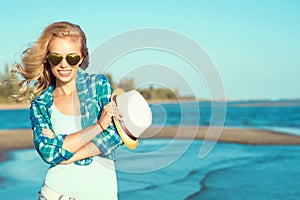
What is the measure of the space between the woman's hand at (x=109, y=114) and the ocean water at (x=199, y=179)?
3.51 m

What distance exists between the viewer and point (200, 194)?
8555 millimetres

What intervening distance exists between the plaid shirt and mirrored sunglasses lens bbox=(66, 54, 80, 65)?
91 mm

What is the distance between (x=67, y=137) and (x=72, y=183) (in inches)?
9.9

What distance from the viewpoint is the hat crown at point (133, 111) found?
2.15 metres

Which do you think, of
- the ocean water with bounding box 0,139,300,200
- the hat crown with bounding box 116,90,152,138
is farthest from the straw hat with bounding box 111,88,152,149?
the ocean water with bounding box 0,139,300,200

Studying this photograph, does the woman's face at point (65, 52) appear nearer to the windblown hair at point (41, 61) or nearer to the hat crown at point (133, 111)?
the windblown hair at point (41, 61)

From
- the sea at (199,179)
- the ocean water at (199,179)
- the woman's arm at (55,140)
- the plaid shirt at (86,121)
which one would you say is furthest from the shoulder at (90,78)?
the ocean water at (199,179)

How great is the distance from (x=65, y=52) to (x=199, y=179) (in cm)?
830

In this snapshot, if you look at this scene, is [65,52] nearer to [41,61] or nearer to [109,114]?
[41,61]

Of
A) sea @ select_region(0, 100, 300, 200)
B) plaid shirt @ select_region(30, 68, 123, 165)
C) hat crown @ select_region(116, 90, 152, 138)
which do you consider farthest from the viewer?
sea @ select_region(0, 100, 300, 200)

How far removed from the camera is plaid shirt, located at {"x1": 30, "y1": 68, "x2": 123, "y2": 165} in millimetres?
2260

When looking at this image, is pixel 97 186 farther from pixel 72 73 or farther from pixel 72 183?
pixel 72 73

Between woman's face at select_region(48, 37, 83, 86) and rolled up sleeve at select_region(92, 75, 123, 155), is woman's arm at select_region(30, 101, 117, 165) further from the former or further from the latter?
woman's face at select_region(48, 37, 83, 86)

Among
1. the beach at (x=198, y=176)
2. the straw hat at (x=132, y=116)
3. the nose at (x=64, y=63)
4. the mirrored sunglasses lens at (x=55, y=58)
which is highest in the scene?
the mirrored sunglasses lens at (x=55, y=58)
